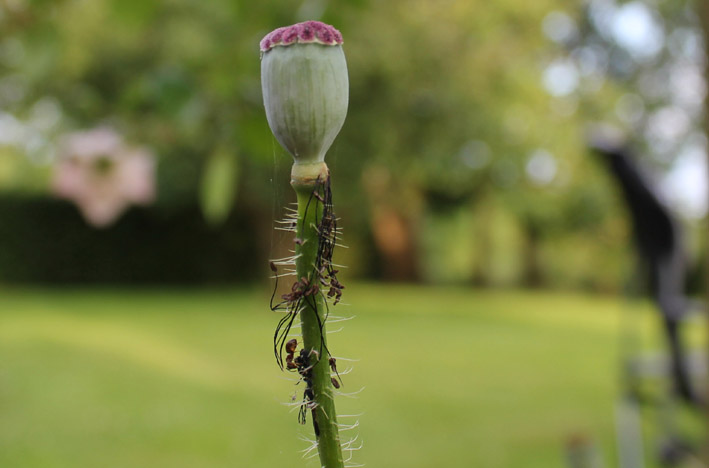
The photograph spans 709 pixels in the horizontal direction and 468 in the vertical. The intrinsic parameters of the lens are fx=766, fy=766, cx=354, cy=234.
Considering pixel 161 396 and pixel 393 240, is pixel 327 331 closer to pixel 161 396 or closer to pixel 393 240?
pixel 161 396

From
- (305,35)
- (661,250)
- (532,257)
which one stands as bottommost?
(532,257)

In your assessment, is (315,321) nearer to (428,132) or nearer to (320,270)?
(320,270)

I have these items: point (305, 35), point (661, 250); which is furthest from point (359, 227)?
Answer: point (305, 35)

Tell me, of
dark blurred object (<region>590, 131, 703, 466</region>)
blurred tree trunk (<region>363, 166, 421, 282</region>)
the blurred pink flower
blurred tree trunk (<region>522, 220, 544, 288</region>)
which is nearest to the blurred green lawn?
the blurred pink flower

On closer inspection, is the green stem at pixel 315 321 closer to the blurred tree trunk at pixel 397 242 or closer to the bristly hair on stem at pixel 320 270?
the bristly hair on stem at pixel 320 270

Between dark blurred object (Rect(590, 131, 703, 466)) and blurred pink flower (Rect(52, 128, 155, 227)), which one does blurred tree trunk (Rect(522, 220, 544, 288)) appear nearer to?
dark blurred object (Rect(590, 131, 703, 466))

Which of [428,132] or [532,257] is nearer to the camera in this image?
[428,132]

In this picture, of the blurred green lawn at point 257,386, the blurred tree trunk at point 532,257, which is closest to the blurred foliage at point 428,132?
the blurred tree trunk at point 532,257

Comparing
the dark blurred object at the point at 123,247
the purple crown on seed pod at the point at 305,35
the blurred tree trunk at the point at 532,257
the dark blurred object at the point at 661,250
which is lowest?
the blurred tree trunk at the point at 532,257
